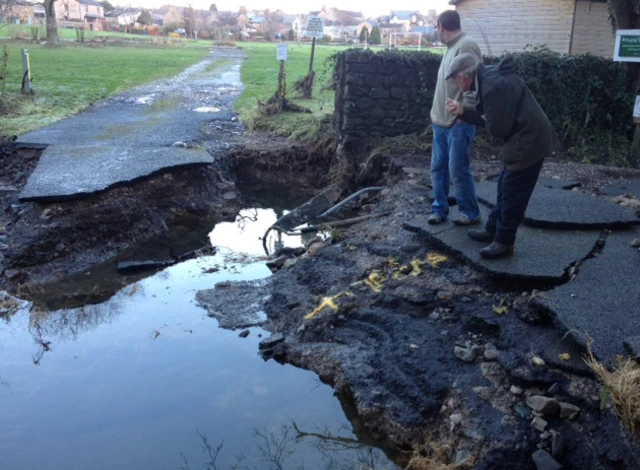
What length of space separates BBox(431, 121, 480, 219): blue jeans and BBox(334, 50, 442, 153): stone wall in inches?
158

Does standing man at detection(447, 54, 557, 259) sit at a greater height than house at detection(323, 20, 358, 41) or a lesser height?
lesser

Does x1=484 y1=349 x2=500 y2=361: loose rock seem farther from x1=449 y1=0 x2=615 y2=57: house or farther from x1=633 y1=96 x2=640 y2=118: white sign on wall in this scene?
x1=449 y1=0 x2=615 y2=57: house

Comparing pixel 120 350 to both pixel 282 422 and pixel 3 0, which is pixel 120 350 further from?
pixel 3 0

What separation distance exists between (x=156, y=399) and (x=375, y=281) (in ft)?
7.09

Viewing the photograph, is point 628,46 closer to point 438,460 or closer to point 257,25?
point 438,460

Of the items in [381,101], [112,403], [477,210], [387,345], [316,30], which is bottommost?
[112,403]

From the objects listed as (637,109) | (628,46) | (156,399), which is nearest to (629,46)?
(628,46)

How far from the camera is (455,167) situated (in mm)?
5418

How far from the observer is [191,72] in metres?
24.2

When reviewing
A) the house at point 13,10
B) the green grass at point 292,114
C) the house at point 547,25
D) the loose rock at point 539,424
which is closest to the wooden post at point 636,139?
the green grass at point 292,114

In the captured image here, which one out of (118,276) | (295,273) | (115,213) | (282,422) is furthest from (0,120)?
(282,422)

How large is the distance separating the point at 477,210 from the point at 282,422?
2.87 metres

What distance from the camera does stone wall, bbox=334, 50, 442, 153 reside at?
9477mm

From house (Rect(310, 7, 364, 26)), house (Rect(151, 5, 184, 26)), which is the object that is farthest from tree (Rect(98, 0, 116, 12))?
house (Rect(310, 7, 364, 26))
